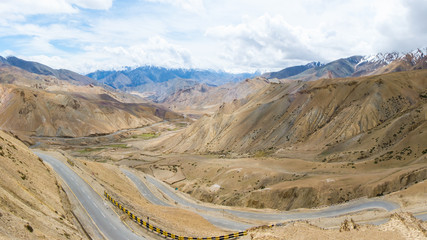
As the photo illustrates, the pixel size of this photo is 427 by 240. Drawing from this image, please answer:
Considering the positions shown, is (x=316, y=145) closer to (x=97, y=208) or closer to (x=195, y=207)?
(x=195, y=207)

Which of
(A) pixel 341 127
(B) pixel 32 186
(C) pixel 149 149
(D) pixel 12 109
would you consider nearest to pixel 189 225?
(B) pixel 32 186

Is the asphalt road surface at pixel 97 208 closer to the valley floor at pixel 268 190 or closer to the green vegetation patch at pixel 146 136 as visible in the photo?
the valley floor at pixel 268 190

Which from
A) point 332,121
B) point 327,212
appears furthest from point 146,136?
point 327,212

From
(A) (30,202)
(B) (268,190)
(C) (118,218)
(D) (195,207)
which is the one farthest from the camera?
(B) (268,190)

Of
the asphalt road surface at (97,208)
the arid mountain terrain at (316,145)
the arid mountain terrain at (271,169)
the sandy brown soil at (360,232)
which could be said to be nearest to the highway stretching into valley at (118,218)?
the asphalt road surface at (97,208)

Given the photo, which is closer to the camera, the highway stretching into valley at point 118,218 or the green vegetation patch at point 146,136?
the highway stretching into valley at point 118,218

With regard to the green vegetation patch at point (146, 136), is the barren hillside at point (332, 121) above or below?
above

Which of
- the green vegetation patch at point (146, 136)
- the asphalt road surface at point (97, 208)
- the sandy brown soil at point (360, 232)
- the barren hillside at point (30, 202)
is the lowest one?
the barren hillside at point (30, 202)

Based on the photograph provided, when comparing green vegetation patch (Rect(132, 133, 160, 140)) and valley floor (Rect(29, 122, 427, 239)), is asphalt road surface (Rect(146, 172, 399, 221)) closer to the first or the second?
valley floor (Rect(29, 122, 427, 239))
